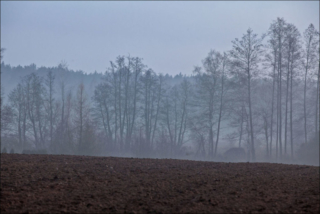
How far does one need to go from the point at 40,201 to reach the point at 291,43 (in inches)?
1300

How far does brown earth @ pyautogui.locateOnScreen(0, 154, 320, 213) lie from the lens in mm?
6395

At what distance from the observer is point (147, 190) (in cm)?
778

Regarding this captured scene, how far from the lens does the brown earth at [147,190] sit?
6395mm

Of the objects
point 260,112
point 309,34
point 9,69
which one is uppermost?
point 9,69

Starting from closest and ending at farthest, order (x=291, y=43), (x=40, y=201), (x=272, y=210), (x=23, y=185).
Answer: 1. (x=272, y=210)
2. (x=40, y=201)
3. (x=23, y=185)
4. (x=291, y=43)

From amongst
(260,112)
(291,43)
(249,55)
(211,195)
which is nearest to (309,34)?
(291,43)

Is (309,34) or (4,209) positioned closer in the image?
(4,209)

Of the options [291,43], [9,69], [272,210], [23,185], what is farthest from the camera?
[9,69]

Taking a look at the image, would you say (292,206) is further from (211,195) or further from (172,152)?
(172,152)

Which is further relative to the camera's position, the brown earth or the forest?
the forest

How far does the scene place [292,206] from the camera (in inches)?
253

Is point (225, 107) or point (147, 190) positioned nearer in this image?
point (147, 190)

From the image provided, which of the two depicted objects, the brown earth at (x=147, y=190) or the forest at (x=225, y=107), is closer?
the brown earth at (x=147, y=190)

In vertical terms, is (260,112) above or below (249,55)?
below
